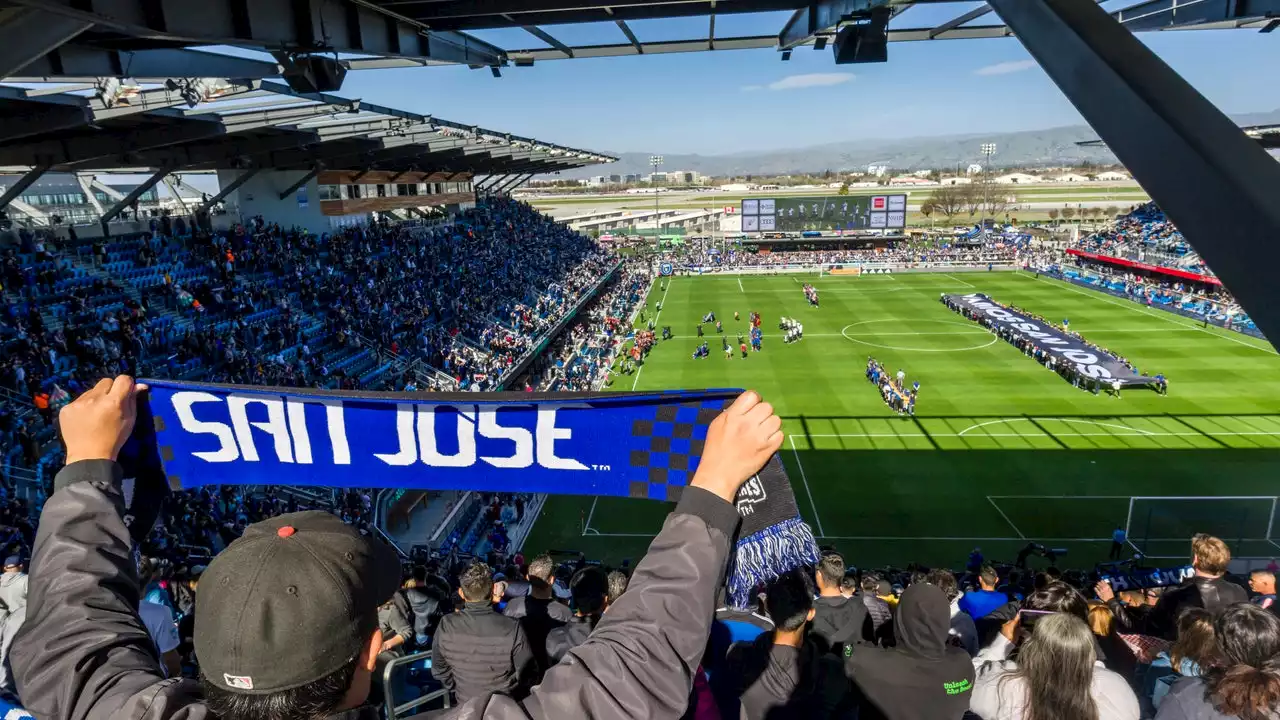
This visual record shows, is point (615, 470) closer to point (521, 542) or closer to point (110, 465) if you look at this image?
point (110, 465)

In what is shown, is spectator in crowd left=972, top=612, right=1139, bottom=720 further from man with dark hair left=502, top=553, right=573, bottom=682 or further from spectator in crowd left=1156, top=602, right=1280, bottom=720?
man with dark hair left=502, top=553, right=573, bottom=682

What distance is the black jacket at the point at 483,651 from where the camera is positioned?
4.09 meters

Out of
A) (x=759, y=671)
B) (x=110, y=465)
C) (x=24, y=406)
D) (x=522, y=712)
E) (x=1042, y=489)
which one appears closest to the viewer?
(x=522, y=712)

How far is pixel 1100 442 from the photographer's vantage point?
21.3 metres

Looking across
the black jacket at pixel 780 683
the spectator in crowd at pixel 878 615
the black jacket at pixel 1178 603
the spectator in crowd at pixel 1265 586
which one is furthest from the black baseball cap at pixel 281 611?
the spectator in crowd at pixel 1265 586

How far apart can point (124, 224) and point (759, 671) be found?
983 inches

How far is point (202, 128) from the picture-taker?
17.3m

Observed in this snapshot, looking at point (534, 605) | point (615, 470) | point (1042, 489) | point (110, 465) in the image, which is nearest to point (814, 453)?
point (1042, 489)

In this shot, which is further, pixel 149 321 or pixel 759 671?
pixel 149 321

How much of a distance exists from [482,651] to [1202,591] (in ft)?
16.3

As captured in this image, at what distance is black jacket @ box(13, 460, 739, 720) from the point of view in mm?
1313

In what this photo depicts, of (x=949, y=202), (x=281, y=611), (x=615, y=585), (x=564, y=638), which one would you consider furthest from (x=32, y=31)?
(x=949, y=202)

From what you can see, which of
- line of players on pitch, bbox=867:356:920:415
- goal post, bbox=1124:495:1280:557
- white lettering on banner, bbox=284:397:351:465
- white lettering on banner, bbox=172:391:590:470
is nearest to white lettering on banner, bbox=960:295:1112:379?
line of players on pitch, bbox=867:356:920:415

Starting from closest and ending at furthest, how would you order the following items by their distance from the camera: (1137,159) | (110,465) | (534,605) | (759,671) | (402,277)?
(110,465), (1137,159), (759,671), (534,605), (402,277)
